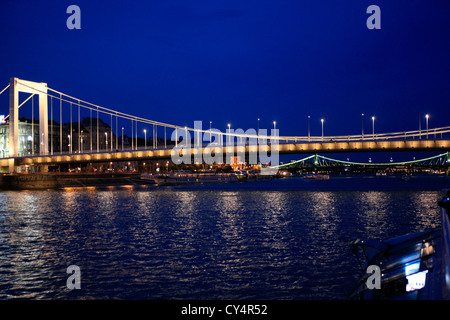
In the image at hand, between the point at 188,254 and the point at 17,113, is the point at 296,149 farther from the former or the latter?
the point at 17,113

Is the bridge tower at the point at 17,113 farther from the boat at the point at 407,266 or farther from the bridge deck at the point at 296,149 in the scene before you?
the boat at the point at 407,266

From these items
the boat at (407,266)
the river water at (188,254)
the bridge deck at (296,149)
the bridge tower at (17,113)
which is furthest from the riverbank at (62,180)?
the boat at (407,266)

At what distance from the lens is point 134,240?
1780cm

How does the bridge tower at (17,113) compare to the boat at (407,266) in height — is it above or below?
above

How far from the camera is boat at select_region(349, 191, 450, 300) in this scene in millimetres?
6660

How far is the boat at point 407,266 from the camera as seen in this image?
6.66 metres

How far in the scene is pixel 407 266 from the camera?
27.0 feet

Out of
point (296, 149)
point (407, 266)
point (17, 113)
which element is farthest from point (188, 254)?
point (17, 113)

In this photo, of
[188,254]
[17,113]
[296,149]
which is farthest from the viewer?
[17,113]

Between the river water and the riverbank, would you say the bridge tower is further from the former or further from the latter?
the river water

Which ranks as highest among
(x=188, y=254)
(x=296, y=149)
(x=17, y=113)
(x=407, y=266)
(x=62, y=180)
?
(x=17, y=113)
